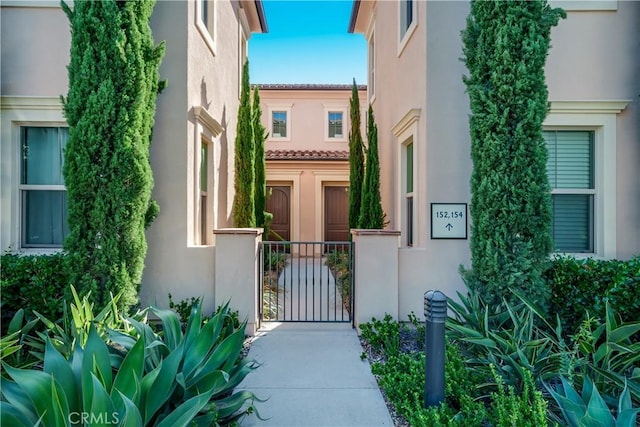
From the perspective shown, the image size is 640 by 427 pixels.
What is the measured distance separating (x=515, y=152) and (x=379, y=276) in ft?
7.55

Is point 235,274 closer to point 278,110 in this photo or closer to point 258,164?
point 258,164

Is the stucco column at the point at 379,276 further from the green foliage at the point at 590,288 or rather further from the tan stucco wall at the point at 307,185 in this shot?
the tan stucco wall at the point at 307,185

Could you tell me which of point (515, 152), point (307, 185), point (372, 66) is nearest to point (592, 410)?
point (515, 152)

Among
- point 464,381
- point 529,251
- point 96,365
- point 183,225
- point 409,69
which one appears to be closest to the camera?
point 96,365

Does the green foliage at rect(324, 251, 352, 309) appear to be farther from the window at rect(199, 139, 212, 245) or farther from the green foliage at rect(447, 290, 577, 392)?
the window at rect(199, 139, 212, 245)

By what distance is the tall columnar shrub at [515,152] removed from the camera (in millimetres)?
3914

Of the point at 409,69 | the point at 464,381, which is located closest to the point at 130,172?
the point at 464,381

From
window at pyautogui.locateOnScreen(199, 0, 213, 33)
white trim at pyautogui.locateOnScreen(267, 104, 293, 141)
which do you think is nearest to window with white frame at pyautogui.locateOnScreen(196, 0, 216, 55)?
window at pyautogui.locateOnScreen(199, 0, 213, 33)

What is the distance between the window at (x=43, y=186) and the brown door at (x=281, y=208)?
801 centimetres

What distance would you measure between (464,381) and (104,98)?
4.74m

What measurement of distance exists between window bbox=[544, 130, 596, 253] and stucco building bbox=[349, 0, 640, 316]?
1 centimetres

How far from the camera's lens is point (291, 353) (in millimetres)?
4297

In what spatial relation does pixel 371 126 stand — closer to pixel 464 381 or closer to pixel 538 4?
pixel 538 4

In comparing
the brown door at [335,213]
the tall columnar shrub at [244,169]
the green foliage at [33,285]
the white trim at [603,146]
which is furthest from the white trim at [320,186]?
the green foliage at [33,285]
